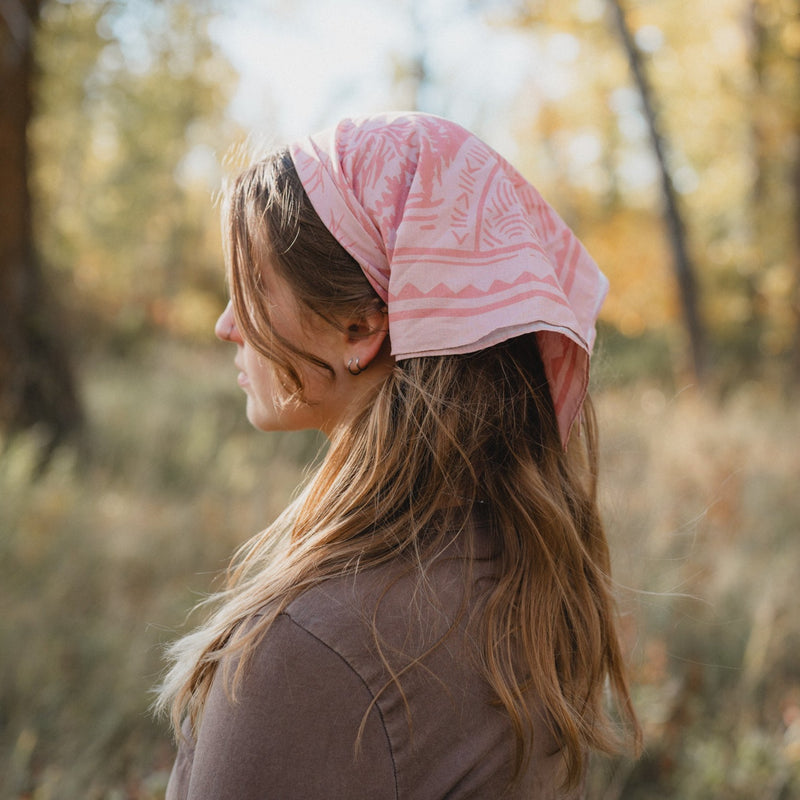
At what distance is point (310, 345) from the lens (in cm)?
135

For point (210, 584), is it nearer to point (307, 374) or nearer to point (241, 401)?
point (307, 374)

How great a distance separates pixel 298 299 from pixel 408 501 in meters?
0.36

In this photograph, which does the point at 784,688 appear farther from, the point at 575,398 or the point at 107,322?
the point at 107,322

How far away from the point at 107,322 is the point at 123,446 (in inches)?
335

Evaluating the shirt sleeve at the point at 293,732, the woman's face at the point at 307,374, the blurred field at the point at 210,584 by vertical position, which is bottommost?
the blurred field at the point at 210,584

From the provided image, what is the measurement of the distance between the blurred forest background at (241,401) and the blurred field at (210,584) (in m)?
0.02

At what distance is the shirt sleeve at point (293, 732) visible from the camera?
103 cm

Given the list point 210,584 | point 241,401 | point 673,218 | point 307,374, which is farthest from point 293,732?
point 673,218

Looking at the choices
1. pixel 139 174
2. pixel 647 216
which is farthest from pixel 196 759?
pixel 139 174

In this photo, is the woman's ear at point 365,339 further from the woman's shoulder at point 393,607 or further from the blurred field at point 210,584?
the blurred field at point 210,584

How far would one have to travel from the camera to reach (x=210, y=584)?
142 inches

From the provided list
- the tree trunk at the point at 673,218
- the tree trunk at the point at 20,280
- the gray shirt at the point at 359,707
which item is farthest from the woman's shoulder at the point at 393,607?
the tree trunk at the point at 673,218

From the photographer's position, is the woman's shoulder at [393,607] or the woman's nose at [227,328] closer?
the woman's shoulder at [393,607]

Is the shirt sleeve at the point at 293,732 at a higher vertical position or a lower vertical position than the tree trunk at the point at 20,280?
lower
